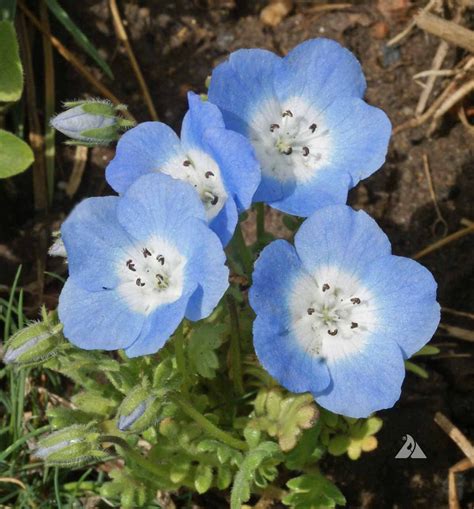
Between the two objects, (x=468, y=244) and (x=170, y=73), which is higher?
(x=170, y=73)

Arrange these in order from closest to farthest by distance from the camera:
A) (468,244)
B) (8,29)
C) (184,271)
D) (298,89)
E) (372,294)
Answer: (184,271) → (372,294) → (298,89) → (8,29) → (468,244)

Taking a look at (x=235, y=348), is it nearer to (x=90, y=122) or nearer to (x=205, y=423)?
(x=205, y=423)

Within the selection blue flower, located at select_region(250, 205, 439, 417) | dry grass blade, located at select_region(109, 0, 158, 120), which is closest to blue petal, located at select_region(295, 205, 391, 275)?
blue flower, located at select_region(250, 205, 439, 417)

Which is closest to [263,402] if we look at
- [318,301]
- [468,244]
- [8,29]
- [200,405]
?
[200,405]

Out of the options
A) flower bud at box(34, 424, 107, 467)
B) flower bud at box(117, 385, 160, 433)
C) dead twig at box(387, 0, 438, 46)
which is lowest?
flower bud at box(34, 424, 107, 467)

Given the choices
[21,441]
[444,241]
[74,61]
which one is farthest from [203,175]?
[74,61]

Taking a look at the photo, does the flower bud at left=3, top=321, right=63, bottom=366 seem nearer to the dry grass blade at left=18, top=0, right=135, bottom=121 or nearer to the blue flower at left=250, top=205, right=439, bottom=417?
the blue flower at left=250, top=205, right=439, bottom=417

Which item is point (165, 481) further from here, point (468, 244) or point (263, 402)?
point (468, 244)
